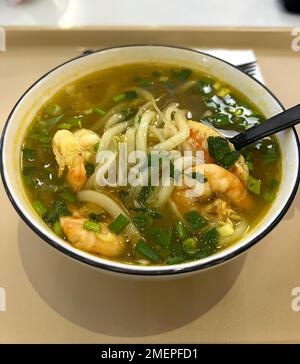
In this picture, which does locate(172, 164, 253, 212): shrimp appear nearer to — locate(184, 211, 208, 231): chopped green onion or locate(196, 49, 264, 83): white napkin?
locate(184, 211, 208, 231): chopped green onion

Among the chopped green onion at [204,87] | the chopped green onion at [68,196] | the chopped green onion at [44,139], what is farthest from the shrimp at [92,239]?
the chopped green onion at [204,87]

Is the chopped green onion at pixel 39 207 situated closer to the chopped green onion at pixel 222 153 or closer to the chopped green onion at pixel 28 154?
the chopped green onion at pixel 28 154

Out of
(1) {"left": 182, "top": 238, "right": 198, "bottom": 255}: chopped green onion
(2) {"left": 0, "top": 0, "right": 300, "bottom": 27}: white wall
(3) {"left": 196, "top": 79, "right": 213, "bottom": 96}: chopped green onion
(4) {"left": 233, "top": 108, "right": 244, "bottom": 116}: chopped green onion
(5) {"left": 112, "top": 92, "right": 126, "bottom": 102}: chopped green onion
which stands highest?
(2) {"left": 0, "top": 0, "right": 300, "bottom": 27}: white wall

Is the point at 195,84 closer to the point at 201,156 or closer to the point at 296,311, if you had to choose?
the point at 201,156

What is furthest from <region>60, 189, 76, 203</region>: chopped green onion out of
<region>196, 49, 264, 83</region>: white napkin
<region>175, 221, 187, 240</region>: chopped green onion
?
<region>196, 49, 264, 83</region>: white napkin

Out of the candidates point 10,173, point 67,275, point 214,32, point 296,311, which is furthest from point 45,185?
point 214,32

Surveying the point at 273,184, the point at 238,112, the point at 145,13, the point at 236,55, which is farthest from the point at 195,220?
→ the point at 145,13
